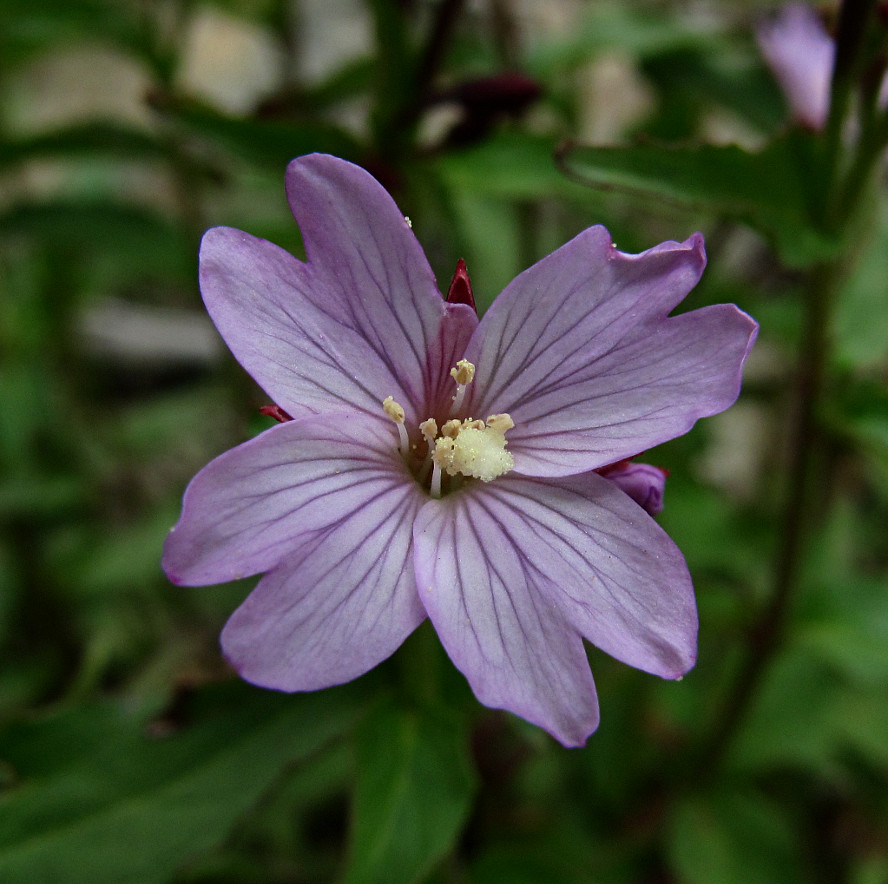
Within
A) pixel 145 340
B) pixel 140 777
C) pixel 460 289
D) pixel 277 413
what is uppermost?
pixel 460 289

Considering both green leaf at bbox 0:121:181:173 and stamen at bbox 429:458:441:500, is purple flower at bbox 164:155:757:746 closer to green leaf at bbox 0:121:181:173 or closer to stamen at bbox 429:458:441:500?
stamen at bbox 429:458:441:500

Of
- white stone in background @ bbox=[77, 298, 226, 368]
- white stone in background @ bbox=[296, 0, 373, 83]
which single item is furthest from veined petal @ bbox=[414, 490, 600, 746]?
white stone in background @ bbox=[296, 0, 373, 83]

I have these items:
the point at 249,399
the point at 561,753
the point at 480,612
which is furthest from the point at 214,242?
the point at 561,753

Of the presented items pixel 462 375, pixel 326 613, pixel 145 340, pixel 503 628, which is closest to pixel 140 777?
pixel 326 613

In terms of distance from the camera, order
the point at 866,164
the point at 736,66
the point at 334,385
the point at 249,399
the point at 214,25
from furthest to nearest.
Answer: the point at 214,25 → the point at 249,399 → the point at 736,66 → the point at 866,164 → the point at 334,385

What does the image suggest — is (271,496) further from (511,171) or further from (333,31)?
(333,31)

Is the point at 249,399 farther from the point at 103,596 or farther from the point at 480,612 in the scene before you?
the point at 480,612
